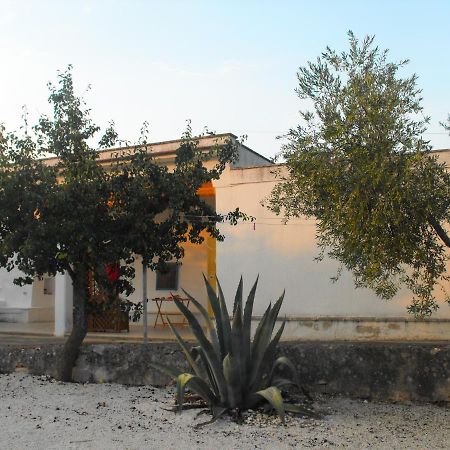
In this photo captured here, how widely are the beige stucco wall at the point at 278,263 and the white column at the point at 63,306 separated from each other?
12.6 ft

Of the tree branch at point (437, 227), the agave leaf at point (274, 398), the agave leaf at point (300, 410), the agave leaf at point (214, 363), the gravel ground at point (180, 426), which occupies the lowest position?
the gravel ground at point (180, 426)

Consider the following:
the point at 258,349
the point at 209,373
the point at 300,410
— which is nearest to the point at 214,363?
the point at 209,373

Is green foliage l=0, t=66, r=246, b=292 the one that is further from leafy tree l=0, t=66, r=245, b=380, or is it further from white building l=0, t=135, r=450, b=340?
white building l=0, t=135, r=450, b=340

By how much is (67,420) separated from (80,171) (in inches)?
116

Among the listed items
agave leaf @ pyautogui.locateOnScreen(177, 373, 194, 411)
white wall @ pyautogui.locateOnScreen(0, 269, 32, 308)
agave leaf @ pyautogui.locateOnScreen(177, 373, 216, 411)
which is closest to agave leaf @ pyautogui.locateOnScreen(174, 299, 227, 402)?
agave leaf @ pyautogui.locateOnScreen(177, 373, 216, 411)

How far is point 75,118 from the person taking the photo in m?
7.55

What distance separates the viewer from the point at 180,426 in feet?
17.4

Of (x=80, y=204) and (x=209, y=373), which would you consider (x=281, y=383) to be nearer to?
(x=209, y=373)

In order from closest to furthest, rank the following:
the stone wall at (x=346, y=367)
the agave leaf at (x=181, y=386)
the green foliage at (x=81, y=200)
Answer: the agave leaf at (x=181, y=386) < the stone wall at (x=346, y=367) < the green foliage at (x=81, y=200)

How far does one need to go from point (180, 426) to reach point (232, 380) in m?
0.63

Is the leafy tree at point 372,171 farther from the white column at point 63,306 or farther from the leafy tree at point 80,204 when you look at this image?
the white column at point 63,306

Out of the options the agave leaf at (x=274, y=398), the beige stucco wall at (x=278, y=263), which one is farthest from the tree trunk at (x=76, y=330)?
the beige stucco wall at (x=278, y=263)

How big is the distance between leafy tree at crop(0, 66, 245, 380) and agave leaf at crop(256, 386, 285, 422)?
286 cm

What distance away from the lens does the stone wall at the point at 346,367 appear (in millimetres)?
6223
